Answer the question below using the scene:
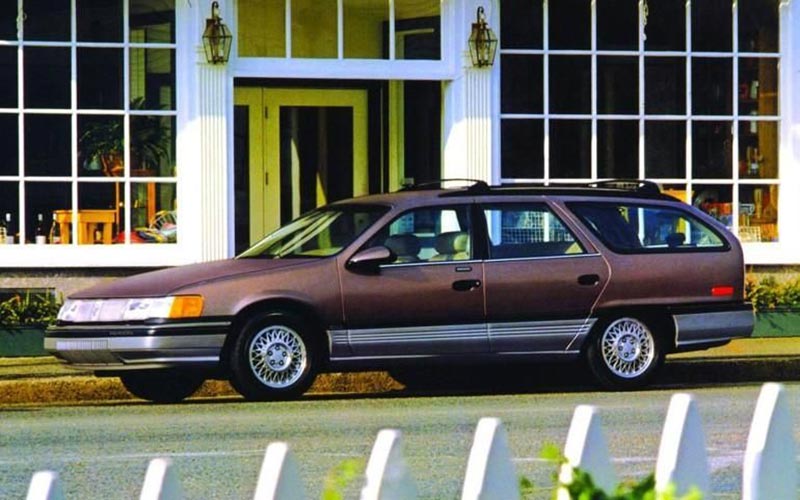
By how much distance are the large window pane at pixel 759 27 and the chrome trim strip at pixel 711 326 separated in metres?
5.04

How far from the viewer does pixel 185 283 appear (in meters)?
12.8

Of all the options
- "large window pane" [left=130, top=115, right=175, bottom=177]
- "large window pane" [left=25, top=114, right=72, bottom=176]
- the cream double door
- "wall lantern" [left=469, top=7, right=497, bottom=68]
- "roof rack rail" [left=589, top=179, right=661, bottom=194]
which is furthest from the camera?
the cream double door

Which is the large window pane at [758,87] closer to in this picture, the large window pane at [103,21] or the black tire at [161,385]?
the large window pane at [103,21]

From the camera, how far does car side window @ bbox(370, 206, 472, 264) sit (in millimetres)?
13312

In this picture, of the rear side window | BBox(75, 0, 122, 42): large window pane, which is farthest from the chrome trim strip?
BBox(75, 0, 122, 42): large window pane

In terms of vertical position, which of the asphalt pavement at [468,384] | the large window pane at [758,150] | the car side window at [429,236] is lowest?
the asphalt pavement at [468,384]

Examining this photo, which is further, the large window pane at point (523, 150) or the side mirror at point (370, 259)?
the large window pane at point (523, 150)

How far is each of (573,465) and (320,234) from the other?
30.9 feet

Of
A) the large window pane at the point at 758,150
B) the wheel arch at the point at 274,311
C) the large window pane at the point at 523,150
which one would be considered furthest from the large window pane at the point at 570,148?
the wheel arch at the point at 274,311

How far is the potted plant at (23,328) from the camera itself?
16031mm

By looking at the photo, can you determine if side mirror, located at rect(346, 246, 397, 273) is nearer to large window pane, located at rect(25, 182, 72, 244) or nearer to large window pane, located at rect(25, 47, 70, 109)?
large window pane, located at rect(25, 182, 72, 244)

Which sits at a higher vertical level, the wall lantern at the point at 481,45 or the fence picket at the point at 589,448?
the wall lantern at the point at 481,45

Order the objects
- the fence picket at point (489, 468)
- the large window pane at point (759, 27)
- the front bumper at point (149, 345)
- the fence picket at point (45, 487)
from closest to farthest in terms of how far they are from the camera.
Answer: the fence picket at point (45, 487)
the fence picket at point (489, 468)
the front bumper at point (149, 345)
the large window pane at point (759, 27)

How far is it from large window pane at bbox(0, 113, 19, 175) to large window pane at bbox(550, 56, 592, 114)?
16.8 feet
